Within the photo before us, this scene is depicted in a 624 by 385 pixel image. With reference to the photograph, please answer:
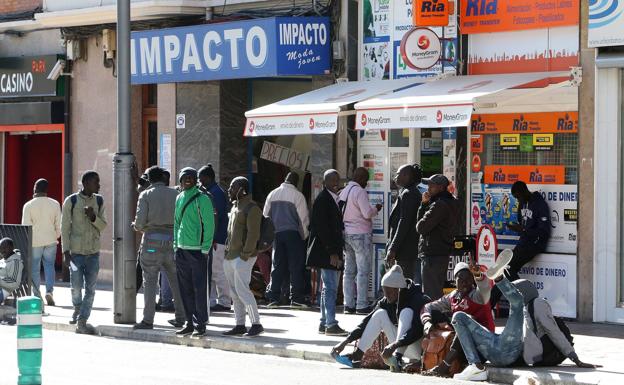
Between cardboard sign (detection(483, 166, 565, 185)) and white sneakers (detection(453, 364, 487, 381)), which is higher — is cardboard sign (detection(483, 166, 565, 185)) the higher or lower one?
the higher one

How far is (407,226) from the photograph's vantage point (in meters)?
15.5

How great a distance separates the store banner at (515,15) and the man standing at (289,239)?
326cm

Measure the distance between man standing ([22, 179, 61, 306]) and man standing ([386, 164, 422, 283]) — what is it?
Answer: 20.0 ft

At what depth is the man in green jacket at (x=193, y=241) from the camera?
50.2 ft

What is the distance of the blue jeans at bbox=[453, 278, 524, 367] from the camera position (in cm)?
1252

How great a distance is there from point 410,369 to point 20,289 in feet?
23.8

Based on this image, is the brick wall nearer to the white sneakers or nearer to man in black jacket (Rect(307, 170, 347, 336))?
man in black jacket (Rect(307, 170, 347, 336))

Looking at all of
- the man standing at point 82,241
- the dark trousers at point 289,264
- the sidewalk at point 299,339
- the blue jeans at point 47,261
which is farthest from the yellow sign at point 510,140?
the blue jeans at point 47,261

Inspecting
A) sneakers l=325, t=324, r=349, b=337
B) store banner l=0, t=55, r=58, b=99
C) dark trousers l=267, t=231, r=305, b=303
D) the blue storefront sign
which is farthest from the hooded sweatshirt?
store banner l=0, t=55, r=58, b=99

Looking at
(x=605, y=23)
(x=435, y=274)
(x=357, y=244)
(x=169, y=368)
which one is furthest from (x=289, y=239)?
(x=169, y=368)

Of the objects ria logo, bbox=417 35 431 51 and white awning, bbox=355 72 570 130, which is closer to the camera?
white awning, bbox=355 72 570 130

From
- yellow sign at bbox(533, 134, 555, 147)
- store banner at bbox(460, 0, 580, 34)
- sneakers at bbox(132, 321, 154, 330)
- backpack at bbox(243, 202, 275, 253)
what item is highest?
store banner at bbox(460, 0, 580, 34)

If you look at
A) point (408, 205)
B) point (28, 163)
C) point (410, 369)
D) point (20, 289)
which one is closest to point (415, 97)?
point (408, 205)

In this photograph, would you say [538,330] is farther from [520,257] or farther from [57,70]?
[57,70]
